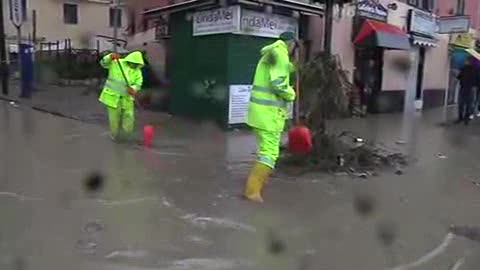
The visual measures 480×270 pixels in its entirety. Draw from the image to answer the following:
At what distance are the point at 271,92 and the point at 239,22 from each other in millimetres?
5600

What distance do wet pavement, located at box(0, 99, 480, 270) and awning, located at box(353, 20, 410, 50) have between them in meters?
7.06

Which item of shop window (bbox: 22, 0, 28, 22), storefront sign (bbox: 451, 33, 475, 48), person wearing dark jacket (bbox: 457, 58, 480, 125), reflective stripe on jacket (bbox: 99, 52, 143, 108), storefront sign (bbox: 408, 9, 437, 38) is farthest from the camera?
storefront sign (bbox: 451, 33, 475, 48)

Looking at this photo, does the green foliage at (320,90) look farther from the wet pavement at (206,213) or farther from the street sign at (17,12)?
the street sign at (17,12)

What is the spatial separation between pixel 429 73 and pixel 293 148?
53.9ft

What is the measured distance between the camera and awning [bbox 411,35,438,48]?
19.3 metres

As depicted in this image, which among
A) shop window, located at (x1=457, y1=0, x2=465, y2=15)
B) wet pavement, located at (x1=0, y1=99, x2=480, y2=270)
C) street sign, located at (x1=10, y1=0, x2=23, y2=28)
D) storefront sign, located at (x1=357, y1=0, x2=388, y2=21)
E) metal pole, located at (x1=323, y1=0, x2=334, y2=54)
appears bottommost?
wet pavement, located at (x1=0, y1=99, x2=480, y2=270)

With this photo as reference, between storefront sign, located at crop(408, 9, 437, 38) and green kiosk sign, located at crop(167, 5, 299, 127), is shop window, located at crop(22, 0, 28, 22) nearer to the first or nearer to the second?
green kiosk sign, located at crop(167, 5, 299, 127)

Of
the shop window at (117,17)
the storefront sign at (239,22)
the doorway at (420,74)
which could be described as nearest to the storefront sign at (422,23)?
the doorway at (420,74)

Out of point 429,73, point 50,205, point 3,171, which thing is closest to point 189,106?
point 3,171

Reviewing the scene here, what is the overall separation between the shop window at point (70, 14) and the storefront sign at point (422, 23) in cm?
1258

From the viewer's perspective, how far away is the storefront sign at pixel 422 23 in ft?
62.1

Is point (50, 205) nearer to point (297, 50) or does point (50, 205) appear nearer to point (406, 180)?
point (297, 50)

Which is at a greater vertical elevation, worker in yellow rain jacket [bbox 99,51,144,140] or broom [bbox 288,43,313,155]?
worker in yellow rain jacket [bbox 99,51,144,140]

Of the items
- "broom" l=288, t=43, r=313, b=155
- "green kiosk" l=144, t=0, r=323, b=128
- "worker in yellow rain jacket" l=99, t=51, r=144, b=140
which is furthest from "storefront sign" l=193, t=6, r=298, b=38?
"broom" l=288, t=43, r=313, b=155
